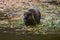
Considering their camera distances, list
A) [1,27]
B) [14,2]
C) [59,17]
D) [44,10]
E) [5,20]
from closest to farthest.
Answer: [1,27], [5,20], [59,17], [44,10], [14,2]

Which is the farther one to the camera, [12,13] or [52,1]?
[52,1]

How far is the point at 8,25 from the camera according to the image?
1011 cm

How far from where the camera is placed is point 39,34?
913 centimetres

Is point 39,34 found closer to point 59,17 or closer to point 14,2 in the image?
point 59,17

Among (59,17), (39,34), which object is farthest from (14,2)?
(39,34)

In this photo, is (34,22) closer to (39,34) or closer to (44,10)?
(39,34)

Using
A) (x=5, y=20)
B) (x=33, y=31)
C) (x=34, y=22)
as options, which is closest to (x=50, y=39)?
(x=33, y=31)

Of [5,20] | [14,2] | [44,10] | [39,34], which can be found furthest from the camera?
[14,2]

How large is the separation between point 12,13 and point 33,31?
9.01 ft

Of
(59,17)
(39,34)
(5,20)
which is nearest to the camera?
(39,34)

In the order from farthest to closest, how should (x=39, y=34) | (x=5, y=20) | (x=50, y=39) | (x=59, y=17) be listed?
(x=59, y=17) < (x=5, y=20) < (x=39, y=34) < (x=50, y=39)

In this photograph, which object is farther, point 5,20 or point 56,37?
point 5,20

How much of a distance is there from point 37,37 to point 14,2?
5907mm

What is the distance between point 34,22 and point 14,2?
430cm
